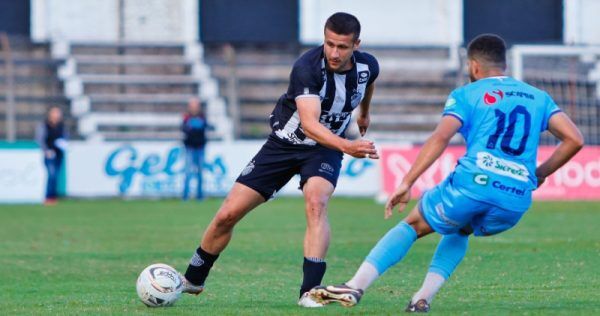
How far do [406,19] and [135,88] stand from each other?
7.31 meters

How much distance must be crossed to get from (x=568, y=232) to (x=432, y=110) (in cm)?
1429

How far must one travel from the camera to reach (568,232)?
16266 mm

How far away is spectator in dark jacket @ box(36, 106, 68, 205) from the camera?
25031mm

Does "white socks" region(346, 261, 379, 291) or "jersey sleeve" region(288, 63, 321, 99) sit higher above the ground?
"jersey sleeve" region(288, 63, 321, 99)

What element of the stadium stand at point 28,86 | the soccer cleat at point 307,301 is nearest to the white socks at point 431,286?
the soccer cleat at point 307,301

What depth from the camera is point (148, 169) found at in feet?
86.6

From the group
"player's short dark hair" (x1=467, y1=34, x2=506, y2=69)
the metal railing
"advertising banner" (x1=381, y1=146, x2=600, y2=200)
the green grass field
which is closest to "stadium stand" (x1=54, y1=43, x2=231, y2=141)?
the metal railing

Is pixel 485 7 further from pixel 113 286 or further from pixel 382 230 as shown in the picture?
pixel 113 286

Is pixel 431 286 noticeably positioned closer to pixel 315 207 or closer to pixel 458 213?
pixel 458 213

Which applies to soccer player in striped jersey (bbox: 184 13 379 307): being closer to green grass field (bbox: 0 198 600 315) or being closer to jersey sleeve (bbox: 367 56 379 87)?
jersey sleeve (bbox: 367 56 379 87)

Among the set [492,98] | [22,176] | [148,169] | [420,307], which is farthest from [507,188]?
[22,176]

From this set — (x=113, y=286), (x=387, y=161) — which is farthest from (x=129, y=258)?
(x=387, y=161)

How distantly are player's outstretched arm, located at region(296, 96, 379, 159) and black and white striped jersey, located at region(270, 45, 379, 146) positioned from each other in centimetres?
7

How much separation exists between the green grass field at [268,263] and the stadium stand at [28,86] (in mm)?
7362
